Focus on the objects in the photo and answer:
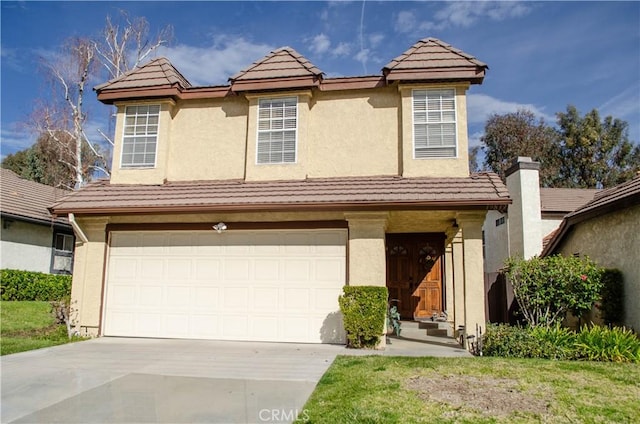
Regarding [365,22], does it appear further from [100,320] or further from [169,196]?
[100,320]

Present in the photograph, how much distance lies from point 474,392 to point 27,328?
36.3ft

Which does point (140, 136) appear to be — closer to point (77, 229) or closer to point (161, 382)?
point (77, 229)

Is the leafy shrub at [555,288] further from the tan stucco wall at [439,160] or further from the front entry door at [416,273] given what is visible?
the front entry door at [416,273]

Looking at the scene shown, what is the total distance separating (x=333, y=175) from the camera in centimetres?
1143

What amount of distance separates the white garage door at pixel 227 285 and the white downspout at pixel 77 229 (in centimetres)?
63

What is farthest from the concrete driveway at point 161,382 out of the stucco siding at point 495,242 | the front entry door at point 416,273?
the stucco siding at point 495,242

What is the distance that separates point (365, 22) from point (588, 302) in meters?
10.3

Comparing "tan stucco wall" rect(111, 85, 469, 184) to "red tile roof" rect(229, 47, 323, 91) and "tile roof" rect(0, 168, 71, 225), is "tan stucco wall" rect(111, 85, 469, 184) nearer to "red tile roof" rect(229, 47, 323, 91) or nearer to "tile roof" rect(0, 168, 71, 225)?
"red tile roof" rect(229, 47, 323, 91)

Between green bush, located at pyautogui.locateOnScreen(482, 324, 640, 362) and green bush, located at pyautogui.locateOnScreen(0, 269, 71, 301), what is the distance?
12.9 metres

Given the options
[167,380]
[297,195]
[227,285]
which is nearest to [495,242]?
[297,195]

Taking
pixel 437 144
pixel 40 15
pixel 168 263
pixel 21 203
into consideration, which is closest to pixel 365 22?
pixel 437 144

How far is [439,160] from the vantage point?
1100 centimetres

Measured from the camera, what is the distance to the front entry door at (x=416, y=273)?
48.1ft

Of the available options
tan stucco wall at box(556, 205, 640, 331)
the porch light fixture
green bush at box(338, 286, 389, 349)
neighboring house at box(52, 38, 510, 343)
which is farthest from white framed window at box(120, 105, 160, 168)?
tan stucco wall at box(556, 205, 640, 331)
